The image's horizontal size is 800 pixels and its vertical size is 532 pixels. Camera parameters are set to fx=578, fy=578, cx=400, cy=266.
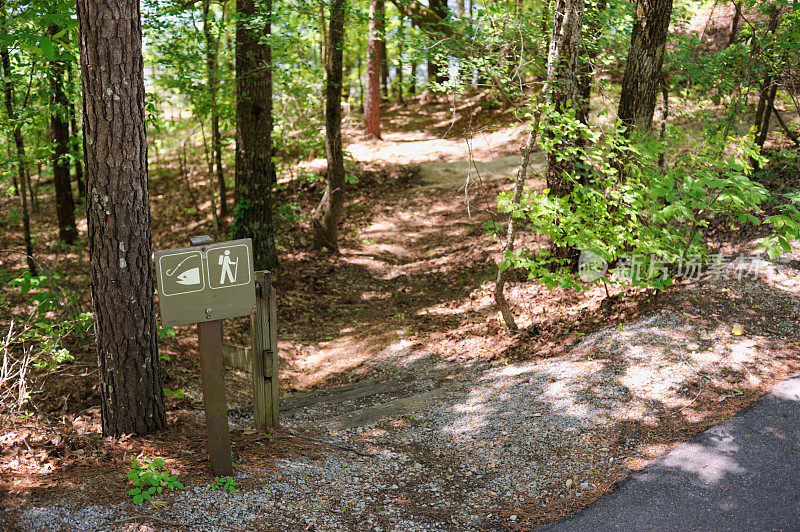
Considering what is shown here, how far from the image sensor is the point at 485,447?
4.73 metres

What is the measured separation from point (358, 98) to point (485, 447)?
2433 centimetres

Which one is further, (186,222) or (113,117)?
(186,222)

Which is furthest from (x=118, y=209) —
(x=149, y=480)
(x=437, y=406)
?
(x=437, y=406)

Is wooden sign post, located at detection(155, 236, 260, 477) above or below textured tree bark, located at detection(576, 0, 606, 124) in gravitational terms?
below

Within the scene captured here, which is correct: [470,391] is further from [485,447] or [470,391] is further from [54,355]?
[54,355]

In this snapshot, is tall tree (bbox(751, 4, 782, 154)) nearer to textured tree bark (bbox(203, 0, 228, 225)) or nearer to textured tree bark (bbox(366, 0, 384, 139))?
textured tree bark (bbox(203, 0, 228, 225))

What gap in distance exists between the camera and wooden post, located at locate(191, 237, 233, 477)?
3781 millimetres

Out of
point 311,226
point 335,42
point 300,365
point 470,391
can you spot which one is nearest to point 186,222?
point 311,226

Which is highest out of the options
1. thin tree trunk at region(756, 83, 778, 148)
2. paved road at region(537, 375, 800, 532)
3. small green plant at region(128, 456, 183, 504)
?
thin tree trunk at region(756, 83, 778, 148)

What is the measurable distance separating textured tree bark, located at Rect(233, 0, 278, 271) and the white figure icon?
651 cm

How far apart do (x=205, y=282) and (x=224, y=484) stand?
1.36 metres

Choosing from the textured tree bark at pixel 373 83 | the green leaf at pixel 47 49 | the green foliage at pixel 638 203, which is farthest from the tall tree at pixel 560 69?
the textured tree bark at pixel 373 83

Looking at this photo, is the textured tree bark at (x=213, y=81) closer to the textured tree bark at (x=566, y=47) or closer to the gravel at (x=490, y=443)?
the textured tree bark at (x=566, y=47)

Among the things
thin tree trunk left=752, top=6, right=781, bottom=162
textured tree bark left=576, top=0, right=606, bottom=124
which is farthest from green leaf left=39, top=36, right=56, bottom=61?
thin tree trunk left=752, top=6, right=781, bottom=162
